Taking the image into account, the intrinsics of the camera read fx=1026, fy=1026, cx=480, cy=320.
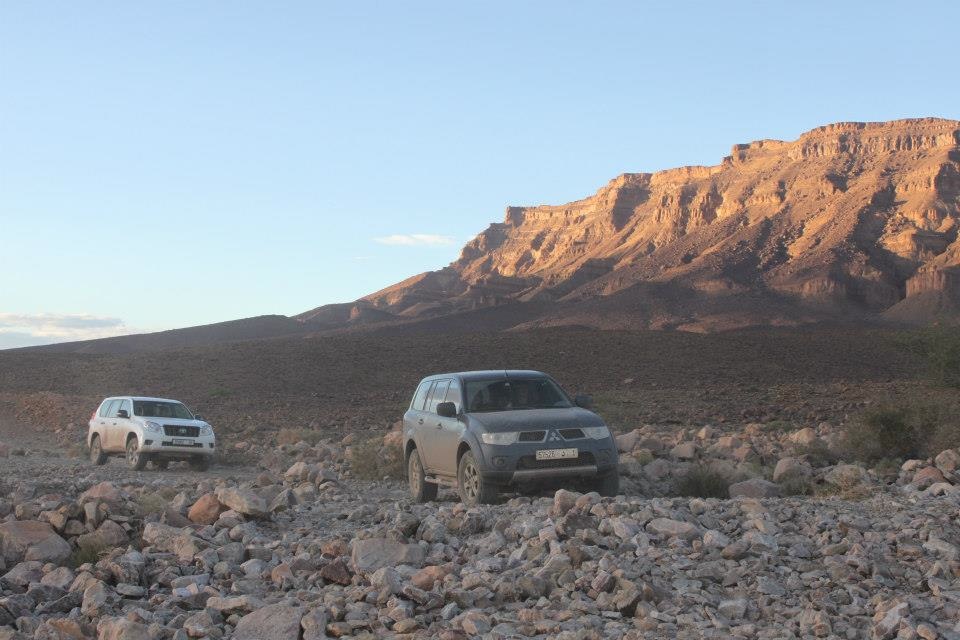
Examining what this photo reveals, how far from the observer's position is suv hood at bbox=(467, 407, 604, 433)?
39.4 ft

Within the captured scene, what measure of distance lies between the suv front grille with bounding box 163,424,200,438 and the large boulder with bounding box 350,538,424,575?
13.7m

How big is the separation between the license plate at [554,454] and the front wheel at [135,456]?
474 inches

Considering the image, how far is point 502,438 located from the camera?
11.9 meters

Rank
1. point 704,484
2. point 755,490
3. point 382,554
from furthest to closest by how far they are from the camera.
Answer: point 704,484, point 755,490, point 382,554

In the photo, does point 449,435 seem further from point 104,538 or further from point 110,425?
Answer: point 110,425

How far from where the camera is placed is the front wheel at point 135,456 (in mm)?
21125

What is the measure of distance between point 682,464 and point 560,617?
10062 millimetres

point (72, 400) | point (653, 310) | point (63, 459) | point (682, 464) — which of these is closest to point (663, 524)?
point (682, 464)

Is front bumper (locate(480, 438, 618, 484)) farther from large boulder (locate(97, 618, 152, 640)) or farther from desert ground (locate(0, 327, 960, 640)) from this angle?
large boulder (locate(97, 618, 152, 640))

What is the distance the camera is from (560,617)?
6996 millimetres

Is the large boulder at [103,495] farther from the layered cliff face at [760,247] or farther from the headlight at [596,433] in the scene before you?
the layered cliff face at [760,247]

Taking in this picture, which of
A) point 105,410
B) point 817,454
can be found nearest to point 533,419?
point 817,454

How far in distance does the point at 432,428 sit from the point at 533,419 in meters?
1.88

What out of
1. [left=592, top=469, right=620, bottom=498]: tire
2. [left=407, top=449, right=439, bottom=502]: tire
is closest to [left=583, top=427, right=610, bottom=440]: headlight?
[left=592, top=469, right=620, bottom=498]: tire
